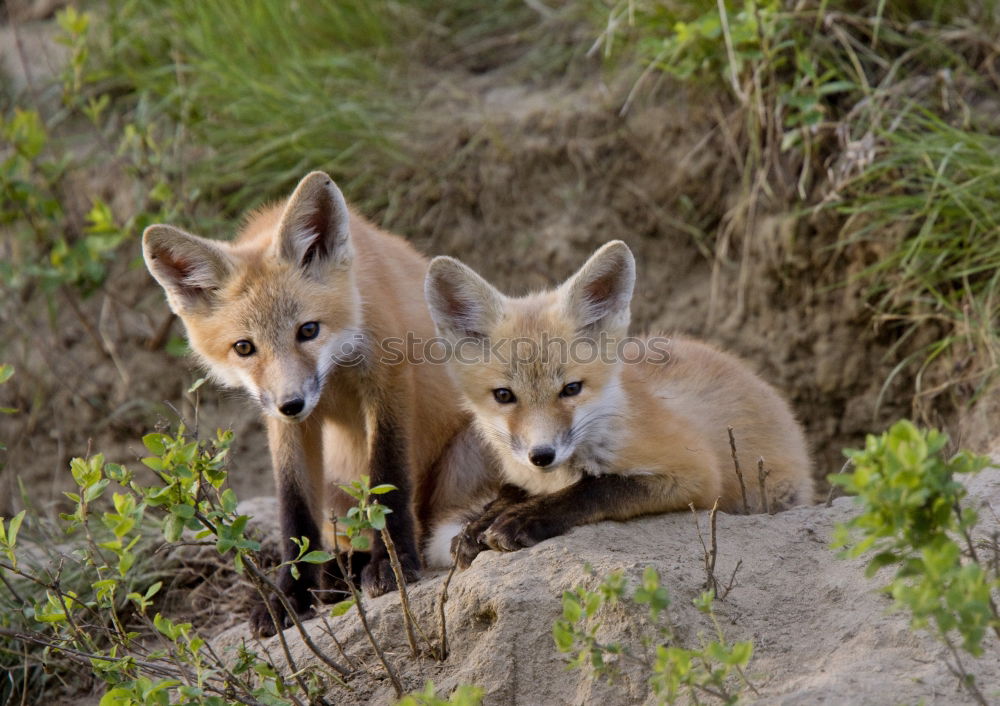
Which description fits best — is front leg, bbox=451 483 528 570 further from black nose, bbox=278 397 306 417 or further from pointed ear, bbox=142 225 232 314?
pointed ear, bbox=142 225 232 314

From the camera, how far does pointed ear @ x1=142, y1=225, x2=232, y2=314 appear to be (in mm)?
3285

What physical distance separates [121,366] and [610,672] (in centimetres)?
406

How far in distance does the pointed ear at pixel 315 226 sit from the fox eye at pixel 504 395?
2.27ft

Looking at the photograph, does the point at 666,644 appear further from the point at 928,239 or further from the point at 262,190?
the point at 262,190

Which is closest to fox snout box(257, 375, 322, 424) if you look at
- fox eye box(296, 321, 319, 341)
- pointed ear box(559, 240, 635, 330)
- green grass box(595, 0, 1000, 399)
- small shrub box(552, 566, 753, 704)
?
fox eye box(296, 321, 319, 341)

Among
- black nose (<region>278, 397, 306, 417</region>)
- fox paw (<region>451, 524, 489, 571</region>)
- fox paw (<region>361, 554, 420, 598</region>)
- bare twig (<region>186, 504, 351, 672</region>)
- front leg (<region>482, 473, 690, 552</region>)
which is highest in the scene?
black nose (<region>278, 397, 306, 417</region>)

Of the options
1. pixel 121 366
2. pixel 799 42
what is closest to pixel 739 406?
pixel 799 42

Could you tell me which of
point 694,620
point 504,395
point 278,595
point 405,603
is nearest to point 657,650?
point 694,620

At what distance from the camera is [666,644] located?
253 centimetres

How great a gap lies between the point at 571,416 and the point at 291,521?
3.42 feet

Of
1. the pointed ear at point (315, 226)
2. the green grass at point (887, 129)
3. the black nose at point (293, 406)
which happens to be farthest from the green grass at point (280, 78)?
the black nose at point (293, 406)

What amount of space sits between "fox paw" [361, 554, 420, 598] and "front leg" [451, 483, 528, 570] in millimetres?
140

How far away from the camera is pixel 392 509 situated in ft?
10.8

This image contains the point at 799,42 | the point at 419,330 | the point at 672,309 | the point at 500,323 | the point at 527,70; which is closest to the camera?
the point at 500,323
